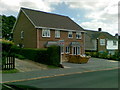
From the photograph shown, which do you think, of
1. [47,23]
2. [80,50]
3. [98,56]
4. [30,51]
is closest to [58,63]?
[30,51]

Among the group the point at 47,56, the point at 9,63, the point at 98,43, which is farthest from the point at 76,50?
the point at 9,63

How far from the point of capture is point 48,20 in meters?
29.9

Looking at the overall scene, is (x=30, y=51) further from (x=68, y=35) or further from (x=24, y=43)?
(x=68, y=35)

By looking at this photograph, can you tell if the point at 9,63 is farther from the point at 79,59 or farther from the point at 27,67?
the point at 79,59

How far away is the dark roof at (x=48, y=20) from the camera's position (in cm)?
2758

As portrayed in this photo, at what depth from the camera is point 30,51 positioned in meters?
22.0

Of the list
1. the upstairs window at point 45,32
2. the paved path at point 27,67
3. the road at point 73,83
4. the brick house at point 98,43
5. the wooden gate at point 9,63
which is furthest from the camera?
the brick house at point 98,43

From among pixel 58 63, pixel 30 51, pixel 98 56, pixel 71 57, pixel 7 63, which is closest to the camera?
pixel 7 63

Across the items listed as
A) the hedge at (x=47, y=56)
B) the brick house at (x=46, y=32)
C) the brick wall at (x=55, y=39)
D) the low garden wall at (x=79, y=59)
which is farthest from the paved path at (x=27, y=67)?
the brick wall at (x=55, y=39)

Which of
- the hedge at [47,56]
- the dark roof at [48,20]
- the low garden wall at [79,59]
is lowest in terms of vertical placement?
the low garden wall at [79,59]

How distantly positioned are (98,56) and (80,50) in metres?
5.74

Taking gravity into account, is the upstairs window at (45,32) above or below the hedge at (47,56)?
above

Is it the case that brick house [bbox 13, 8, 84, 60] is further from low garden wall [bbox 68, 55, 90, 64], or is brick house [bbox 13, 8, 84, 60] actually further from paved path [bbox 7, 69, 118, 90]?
paved path [bbox 7, 69, 118, 90]

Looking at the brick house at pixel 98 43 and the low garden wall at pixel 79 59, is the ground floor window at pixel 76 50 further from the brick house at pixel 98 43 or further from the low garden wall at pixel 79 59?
the brick house at pixel 98 43
